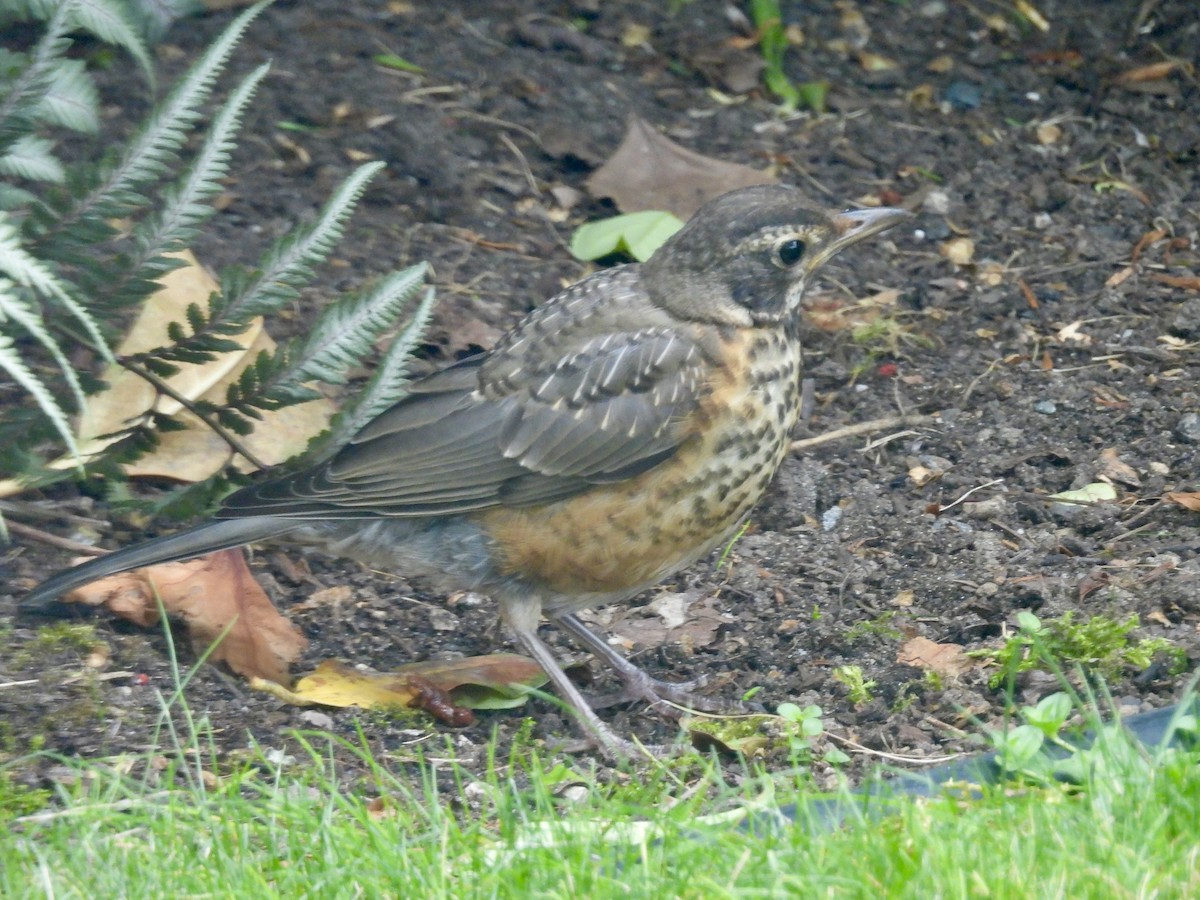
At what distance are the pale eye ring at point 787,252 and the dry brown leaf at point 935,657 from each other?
106cm

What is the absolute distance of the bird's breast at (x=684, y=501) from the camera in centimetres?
412

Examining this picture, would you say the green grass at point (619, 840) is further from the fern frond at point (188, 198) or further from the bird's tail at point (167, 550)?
the fern frond at point (188, 198)

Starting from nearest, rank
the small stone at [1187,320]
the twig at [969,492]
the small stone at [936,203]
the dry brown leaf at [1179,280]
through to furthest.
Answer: the twig at [969,492] < the small stone at [1187,320] < the dry brown leaf at [1179,280] < the small stone at [936,203]

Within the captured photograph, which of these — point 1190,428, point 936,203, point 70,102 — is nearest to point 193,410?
point 70,102

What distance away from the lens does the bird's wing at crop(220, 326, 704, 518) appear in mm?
4199

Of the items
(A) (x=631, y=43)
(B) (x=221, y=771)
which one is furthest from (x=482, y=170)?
(B) (x=221, y=771)

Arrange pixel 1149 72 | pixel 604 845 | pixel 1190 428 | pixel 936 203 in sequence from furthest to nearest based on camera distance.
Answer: pixel 1149 72
pixel 936 203
pixel 1190 428
pixel 604 845

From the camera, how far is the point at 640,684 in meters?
4.32

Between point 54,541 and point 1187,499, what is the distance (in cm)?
318

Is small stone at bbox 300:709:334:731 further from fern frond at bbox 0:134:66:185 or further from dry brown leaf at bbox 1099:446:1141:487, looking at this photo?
dry brown leaf at bbox 1099:446:1141:487

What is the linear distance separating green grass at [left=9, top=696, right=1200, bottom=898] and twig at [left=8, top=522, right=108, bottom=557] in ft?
3.84

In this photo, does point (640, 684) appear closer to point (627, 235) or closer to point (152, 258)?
point (152, 258)

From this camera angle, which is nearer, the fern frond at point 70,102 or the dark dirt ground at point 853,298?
the dark dirt ground at point 853,298

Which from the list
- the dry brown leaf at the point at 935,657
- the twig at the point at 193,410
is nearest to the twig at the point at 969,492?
the dry brown leaf at the point at 935,657
